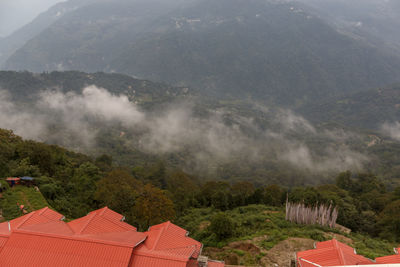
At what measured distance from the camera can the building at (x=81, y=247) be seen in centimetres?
1652

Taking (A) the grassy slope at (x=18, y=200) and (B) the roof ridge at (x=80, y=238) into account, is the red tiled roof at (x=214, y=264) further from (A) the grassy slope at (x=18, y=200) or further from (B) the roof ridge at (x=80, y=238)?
(A) the grassy slope at (x=18, y=200)

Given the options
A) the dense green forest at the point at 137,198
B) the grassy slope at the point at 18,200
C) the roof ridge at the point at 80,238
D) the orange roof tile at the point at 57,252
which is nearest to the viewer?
the orange roof tile at the point at 57,252

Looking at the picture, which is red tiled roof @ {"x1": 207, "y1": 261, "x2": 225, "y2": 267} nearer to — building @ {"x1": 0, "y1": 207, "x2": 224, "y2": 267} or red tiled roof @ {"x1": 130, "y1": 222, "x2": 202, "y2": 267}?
building @ {"x1": 0, "y1": 207, "x2": 224, "y2": 267}

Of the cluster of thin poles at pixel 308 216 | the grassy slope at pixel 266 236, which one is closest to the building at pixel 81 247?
the grassy slope at pixel 266 236

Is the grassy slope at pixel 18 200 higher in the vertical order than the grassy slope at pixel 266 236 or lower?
higher

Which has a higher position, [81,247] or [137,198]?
[81,247]

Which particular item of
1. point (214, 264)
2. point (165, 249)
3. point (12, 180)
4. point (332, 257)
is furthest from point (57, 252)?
point (12, 180)

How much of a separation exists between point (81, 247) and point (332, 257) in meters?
→ 18.3

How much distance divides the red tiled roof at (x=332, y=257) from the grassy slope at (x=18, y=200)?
2829 cm

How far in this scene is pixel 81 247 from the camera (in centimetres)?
1700

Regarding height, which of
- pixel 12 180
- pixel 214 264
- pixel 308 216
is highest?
pixel 12 180

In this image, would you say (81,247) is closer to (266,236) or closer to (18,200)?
(18,200)

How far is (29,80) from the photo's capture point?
19450 centimetres

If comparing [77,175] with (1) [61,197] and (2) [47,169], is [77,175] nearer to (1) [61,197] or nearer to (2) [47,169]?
(2) [47,169]
